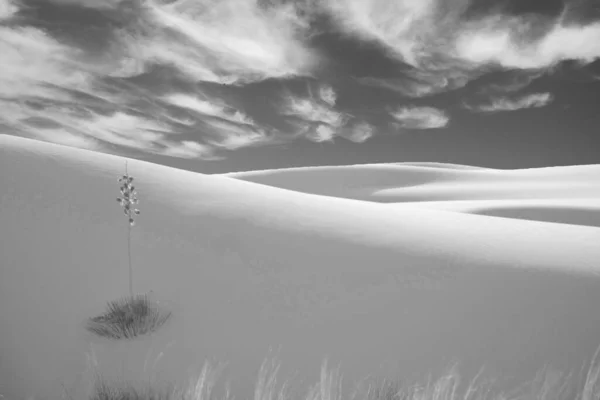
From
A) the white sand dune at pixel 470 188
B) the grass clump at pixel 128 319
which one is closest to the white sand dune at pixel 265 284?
the grass clump at pixel 128 319

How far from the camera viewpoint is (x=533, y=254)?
14.0ft

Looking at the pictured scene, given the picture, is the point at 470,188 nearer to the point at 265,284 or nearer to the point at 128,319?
the point at 265,284

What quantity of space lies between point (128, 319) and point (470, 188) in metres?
28.7

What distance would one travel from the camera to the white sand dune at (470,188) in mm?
14414

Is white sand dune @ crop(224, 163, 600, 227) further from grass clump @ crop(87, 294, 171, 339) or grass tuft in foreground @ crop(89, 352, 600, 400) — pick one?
grass clump @ crop(87, 294, 171, 339)

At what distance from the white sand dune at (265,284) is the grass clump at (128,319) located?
0.09m

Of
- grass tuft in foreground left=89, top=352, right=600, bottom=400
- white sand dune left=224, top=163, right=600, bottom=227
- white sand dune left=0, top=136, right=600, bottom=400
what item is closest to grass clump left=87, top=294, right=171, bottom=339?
white sand dune left=0, top=136, right=600, bottom=400

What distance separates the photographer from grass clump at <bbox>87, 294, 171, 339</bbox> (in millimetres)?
2877

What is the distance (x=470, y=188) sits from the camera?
28.0 m

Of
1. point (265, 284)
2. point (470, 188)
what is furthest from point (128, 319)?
point (470, 188)

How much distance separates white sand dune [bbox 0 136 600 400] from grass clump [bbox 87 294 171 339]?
0.09m

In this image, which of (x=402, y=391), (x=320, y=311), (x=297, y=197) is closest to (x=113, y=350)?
(x=320, y=311)

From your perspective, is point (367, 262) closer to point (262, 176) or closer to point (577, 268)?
point (577, 268)

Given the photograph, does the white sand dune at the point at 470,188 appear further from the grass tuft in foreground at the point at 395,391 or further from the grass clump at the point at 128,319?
the grass clump at the point at 128,319
